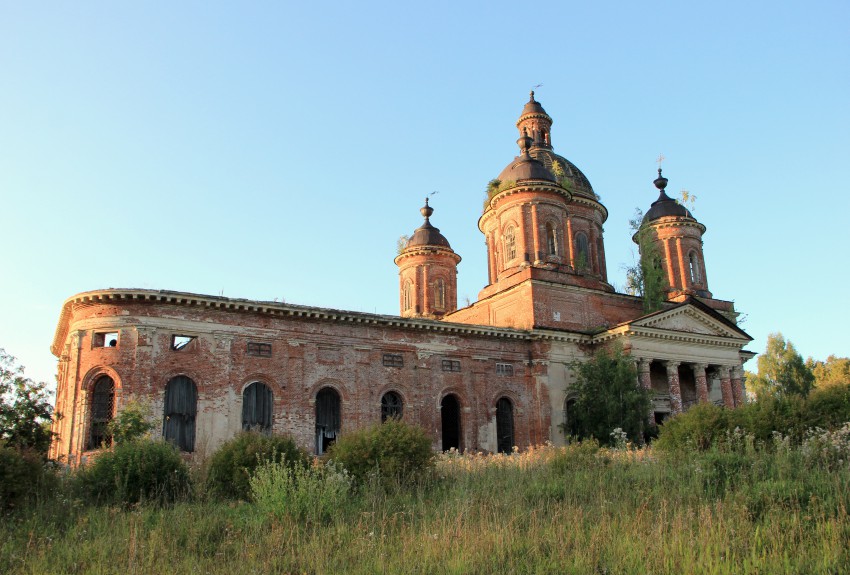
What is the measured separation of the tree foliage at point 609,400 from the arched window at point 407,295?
13.2 m

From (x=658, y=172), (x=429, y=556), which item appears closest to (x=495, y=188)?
(x=658, y=172)

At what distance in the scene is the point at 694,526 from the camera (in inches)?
321

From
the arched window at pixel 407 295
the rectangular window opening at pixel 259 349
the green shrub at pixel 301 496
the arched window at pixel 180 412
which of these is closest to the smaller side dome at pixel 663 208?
the arched window at pixel 407 295

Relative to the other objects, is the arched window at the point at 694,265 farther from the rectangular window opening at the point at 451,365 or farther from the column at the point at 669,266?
the rectangular window opening at the point at 451,365

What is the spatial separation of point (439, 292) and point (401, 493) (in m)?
25.9

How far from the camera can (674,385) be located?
27969 mm

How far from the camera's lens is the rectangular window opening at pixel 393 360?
80.5 feet

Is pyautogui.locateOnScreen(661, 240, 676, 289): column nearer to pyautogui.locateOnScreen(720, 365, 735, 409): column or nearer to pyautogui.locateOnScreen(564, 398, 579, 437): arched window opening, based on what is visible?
pyautogui.locateOnScreen(720, 365, 735, 409): column

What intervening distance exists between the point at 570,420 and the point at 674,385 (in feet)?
15.4

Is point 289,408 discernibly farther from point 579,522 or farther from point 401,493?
point 579,522

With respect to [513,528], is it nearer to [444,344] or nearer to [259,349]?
[259,349]

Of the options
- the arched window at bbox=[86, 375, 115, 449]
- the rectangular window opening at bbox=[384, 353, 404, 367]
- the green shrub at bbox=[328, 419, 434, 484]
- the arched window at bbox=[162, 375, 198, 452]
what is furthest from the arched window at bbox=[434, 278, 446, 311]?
the green shrub at bbox=[328, 419, 434, 484]

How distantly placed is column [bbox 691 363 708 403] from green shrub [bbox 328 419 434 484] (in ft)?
62.2

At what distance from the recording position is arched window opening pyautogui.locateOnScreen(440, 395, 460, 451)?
84.8 ft
